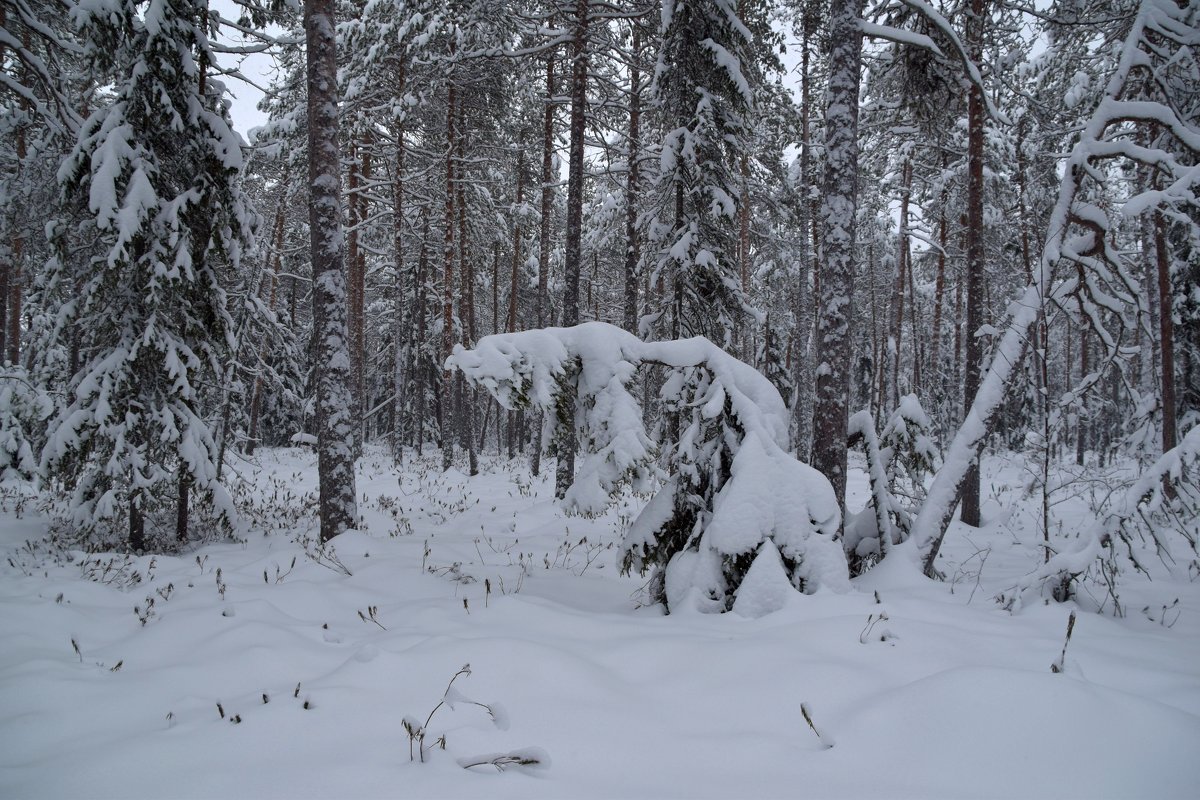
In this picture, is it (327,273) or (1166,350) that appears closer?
(327,273)

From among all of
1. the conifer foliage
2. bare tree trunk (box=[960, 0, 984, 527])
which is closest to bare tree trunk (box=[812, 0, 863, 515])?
bare tree trunk (box=[960, 0, 984, 527])

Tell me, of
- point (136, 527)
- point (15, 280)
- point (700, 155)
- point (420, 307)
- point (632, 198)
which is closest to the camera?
point (136, 527)

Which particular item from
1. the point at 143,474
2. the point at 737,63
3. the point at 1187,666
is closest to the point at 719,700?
the point at 1187,666

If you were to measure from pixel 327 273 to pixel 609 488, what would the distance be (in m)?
4.92

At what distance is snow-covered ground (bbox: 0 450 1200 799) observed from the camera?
2.35m

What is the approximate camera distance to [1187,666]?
11.1 feet

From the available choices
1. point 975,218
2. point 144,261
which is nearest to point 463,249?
point 144,261

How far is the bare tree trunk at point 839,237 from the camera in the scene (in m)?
6.19

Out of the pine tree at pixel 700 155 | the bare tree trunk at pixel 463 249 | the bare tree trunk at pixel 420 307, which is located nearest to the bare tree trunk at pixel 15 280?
the bare tree trunk at pixel 463 249

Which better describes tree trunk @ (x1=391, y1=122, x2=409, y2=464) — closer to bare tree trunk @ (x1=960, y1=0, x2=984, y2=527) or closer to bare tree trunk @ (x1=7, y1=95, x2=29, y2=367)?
bare tree trunk @ (x1=7, y1=95, x2=29, y2=367)

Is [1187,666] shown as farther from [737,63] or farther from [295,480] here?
[295,480]

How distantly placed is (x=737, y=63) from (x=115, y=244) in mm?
9783

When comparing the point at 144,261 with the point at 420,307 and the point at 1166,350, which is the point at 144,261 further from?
the point at 420,307

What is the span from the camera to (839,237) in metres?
6.21
